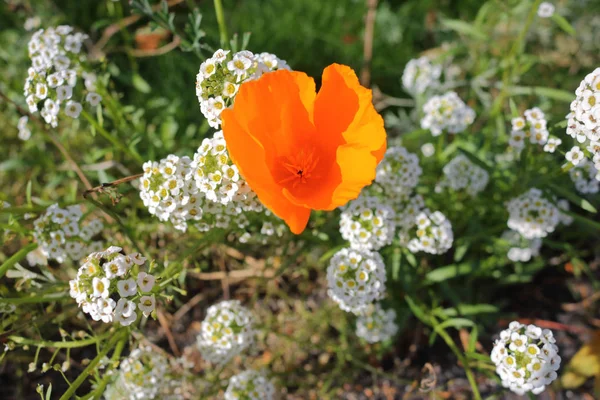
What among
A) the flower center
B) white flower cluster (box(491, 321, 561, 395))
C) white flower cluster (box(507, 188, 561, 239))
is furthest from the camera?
white flower cluster (box(507, 188, 561, 239))

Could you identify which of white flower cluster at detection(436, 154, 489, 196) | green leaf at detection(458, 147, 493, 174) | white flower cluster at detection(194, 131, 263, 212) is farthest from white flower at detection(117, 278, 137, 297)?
white flower cluster at detection(436, 154, 489, 196)

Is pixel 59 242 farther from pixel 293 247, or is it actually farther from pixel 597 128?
pixel 597 128

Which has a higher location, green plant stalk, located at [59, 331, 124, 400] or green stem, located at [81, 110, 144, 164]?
green stem, located at [81, 110, 144, 164]

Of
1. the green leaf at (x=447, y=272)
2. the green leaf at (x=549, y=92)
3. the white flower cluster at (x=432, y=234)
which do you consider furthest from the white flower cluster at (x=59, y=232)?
the green leaf at (x=549, y=92)

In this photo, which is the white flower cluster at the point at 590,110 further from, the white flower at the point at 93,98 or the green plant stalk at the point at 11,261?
the green plant stalk at the point at 11,261

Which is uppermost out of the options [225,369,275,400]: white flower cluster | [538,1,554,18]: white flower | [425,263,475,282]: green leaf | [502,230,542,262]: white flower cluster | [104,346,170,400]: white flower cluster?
[538,1,554,18]: white flower

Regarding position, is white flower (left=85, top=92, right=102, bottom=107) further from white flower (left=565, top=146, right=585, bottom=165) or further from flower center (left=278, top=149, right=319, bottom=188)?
white flower (left=565, top=146, right=585, bottom=165)

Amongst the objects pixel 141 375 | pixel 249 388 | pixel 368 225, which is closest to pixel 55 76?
pixel 141 375
